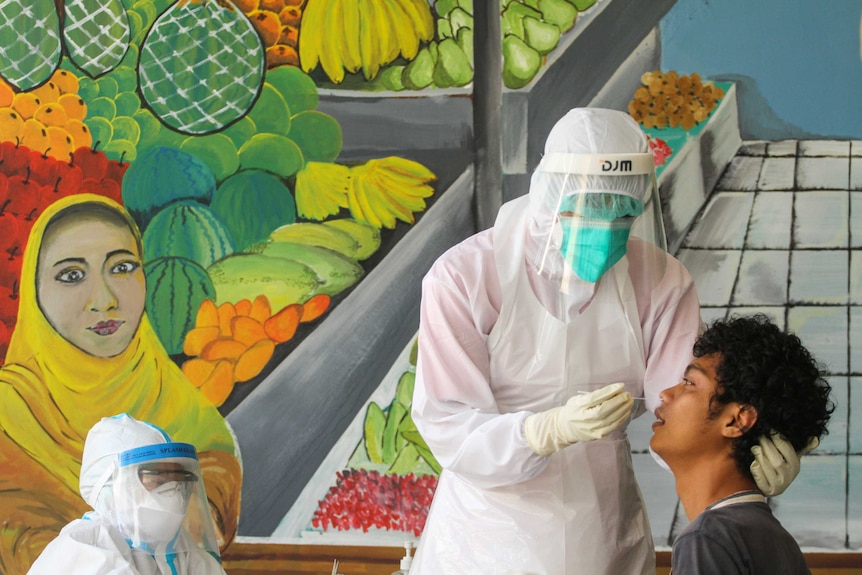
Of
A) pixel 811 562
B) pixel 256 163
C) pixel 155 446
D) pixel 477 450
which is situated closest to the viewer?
pixel 477 450

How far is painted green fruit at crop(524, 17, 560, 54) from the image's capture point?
112 inches

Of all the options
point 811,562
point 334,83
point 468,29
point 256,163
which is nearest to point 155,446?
point 256,163

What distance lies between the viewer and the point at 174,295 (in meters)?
2.98

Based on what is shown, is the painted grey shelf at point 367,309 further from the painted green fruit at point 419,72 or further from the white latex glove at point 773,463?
the white latex glove at point 773,463

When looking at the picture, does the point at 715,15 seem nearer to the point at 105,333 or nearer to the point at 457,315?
the point at 457,315

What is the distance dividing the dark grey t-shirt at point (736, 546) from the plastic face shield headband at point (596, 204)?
0.51 m

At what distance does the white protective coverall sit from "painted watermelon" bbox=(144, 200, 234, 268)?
123 centimetres

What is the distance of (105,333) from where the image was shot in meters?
3.00

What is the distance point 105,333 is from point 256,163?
2.24 feet

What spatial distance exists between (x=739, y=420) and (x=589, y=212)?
1.47 ft

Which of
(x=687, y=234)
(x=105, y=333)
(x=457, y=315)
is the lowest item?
(x=105, y=333)

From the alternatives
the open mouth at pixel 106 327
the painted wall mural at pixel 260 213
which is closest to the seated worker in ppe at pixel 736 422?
the painted wall mural at pixel 260 213

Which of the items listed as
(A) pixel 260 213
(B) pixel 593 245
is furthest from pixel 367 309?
(B) pixel 593 245

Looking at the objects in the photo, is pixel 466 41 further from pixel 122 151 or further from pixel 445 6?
pixel 122 151
